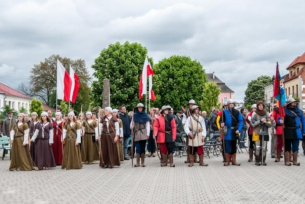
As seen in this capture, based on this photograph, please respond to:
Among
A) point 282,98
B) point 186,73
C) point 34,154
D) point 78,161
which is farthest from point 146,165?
point 186,73

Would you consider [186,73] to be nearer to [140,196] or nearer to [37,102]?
[37,102]

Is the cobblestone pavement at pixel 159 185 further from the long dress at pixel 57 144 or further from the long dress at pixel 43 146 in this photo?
the long dress at pixel 57 144

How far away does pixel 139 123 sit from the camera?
616 inches

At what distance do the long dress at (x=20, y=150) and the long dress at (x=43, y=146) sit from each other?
0.27 meters

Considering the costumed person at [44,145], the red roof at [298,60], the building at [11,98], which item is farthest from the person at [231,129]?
the building at [11,98]

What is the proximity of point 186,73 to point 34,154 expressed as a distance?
157 ft

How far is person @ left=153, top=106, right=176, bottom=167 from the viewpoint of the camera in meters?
15.4

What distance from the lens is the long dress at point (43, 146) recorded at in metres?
15.2

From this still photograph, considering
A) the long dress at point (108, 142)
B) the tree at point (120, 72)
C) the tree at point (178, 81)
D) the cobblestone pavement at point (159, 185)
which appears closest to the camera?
the cobblestone pavement at point (159, 185)

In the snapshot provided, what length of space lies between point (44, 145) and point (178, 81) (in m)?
47.8

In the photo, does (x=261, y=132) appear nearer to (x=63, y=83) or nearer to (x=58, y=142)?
(x=58, y=142)

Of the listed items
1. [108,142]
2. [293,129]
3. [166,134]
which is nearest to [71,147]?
[108,142]

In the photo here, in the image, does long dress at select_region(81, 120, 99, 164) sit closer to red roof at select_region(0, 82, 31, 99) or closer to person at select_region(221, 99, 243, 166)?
person at select_region(221, 99, 243, 166)

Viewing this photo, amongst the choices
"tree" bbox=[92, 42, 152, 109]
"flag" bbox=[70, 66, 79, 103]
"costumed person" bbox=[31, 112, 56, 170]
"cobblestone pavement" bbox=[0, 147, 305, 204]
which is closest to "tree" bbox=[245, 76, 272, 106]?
"tree" bbox=[92, 42, 152, 109]
